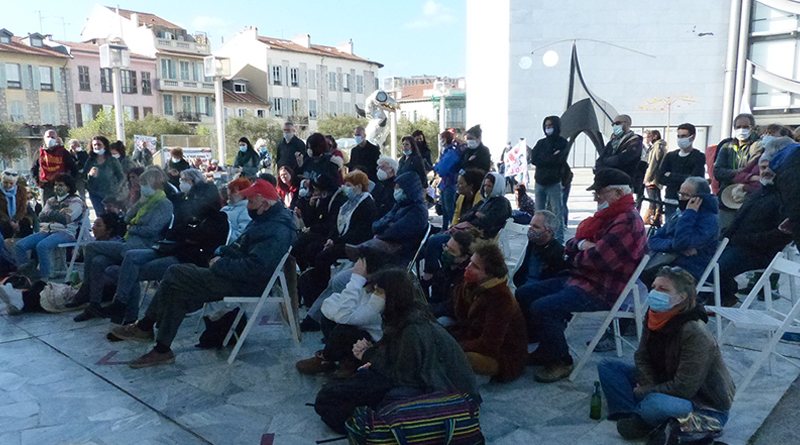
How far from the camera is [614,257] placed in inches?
154

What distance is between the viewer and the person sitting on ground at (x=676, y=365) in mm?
2988

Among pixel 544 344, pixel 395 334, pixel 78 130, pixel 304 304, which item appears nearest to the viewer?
pixel 395 334

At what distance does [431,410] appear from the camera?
2.90 metres

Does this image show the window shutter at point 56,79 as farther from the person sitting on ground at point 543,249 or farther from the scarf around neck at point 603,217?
the scarf around neck at point 603,217

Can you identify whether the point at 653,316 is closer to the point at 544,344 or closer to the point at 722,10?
the point at 544,344

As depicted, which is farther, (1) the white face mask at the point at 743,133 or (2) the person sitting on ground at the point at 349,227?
(1) the white face mask at the point at 743,133

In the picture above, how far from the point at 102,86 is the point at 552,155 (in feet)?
142

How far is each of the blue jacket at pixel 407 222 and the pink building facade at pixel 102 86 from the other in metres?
41.6

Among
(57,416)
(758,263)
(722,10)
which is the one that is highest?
(722,10)

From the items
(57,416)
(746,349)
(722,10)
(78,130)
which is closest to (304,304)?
(57,416)

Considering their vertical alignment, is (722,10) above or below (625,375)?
above

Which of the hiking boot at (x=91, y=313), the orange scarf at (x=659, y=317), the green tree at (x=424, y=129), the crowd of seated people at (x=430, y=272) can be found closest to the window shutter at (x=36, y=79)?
the green tree at (x=424, y=129)

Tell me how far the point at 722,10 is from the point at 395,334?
3013cm

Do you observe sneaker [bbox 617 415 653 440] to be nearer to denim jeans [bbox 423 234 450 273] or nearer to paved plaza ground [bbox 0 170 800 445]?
paved plaza ground [bbox 0 170 800 445]
